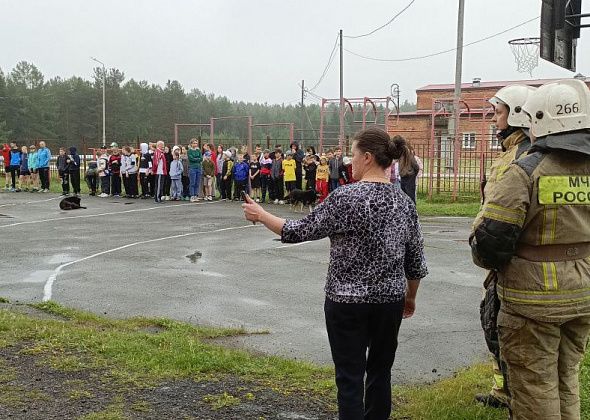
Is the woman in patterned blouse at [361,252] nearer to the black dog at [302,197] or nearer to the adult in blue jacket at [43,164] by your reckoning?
the black dog at [302,197]

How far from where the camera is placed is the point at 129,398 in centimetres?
465

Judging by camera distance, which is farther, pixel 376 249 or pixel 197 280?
pixel 197 280

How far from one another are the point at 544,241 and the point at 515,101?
4.13 ft

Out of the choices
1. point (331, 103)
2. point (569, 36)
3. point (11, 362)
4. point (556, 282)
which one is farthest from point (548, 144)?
point (331, 103)

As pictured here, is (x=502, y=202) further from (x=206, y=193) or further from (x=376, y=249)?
(x=206, y=193)

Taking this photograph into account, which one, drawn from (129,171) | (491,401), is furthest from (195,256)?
(129,171)

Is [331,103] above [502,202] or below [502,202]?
above

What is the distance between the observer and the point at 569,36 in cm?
612

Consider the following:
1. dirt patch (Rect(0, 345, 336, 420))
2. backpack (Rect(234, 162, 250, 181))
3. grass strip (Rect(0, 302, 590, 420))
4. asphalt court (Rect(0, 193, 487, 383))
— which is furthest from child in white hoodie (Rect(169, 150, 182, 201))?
dirt patch (Rect(0, 345, 336, 420))

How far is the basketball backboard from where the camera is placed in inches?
232

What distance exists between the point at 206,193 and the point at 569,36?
18.5 m

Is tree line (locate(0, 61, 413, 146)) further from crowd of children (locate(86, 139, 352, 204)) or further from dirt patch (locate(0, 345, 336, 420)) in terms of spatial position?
dirt patch (locate(0, 345, 336, 420))

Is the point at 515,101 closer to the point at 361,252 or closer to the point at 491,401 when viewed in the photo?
the point at 361,252

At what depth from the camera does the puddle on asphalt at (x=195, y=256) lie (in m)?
11.2
